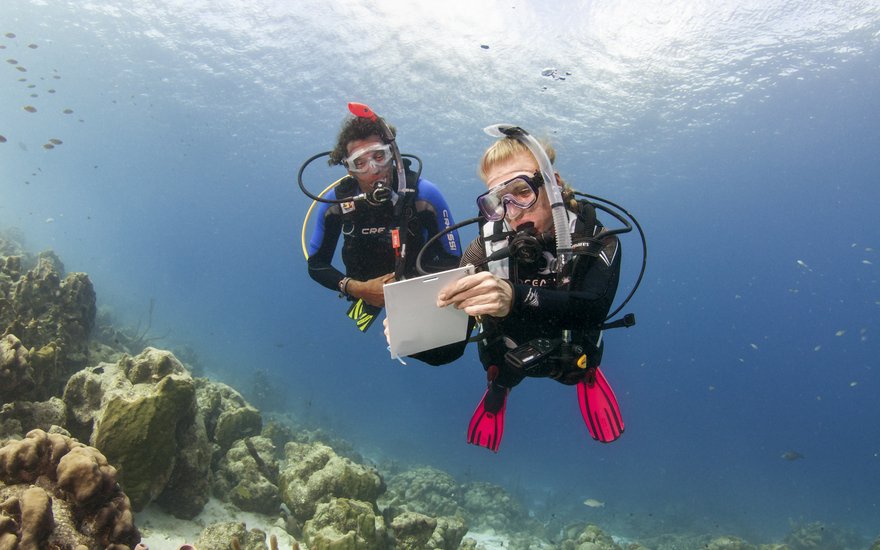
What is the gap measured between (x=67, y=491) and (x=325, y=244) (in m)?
3.52

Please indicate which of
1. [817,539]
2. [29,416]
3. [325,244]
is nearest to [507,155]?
[325,244]

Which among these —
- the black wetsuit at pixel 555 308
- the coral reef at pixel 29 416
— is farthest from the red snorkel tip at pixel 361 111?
the coral reef at pixel 29 416

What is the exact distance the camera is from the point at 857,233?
174 feet

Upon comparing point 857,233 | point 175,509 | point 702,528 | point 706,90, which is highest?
point 857,233

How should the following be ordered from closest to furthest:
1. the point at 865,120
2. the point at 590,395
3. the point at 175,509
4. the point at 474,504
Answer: the point at 590,395, the point at 175,509, the point at 474,504, the point at 865,120

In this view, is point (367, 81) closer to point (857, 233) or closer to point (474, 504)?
point (474, 504)

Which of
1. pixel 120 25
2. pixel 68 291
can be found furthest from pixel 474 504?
pixel 120 25

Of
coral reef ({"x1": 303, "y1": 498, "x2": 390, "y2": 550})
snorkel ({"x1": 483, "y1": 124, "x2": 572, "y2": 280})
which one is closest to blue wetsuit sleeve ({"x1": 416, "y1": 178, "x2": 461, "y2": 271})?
snorkel ({"x1": 483, "y1": 124, "x2": 572, "y2": 280})

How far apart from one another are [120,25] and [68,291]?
22.7 metres

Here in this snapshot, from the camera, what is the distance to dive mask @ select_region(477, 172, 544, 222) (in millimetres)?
3035

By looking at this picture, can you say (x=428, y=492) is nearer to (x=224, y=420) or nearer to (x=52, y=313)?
(x=224, y=420)

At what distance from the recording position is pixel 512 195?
10.3 ft

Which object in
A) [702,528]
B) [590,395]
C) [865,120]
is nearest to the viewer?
[590,395]

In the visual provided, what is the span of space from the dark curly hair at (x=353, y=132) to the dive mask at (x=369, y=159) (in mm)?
148
